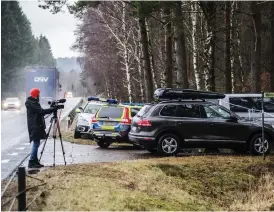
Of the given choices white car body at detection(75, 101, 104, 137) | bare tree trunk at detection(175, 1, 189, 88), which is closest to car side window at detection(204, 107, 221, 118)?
bare tree trunk at detection(175, 1, 189, 88)

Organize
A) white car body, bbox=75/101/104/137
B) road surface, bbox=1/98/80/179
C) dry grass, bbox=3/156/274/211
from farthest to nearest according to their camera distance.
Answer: white car body, bbox=75/101/104/137 < road surface, bbox=1/98/80/179 < dry grass, bbox=3/156/274/211

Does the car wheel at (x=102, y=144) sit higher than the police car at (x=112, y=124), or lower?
lower

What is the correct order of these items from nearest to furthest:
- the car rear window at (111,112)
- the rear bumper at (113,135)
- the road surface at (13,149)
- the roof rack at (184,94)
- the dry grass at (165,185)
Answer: the dry grass at (165,185)
the road surface at (13,149)
the roof rack at (184,94)
the rear bumper at (113,135)
the car rear window at (111,112)

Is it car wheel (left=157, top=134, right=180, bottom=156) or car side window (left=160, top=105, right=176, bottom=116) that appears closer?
car wheel (left=157, top=134, right=180, bottom=156)

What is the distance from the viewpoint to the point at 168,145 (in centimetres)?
1488

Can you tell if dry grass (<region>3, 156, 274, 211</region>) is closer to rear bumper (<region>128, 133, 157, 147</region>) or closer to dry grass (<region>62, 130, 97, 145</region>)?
rear bumper (<region>128, 133, 157, 147</region>)

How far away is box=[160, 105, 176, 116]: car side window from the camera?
15.0 m

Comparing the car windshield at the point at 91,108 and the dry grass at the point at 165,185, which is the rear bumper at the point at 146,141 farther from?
the car windshield at the point at 91,108

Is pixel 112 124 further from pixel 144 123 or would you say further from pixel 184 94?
pixel 184 94

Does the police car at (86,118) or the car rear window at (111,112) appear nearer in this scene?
the car rear window at (111,112)

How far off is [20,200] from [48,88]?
36.6m

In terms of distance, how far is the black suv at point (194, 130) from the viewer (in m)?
14.8

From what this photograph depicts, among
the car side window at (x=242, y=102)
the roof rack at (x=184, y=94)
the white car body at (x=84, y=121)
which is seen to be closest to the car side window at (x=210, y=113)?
the roof rack at (x=184, y=94)

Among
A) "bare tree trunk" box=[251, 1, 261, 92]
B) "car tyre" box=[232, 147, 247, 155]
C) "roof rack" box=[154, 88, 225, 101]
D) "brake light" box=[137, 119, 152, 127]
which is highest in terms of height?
"bare tree trunk" box=[251, 1, 261, 92]
